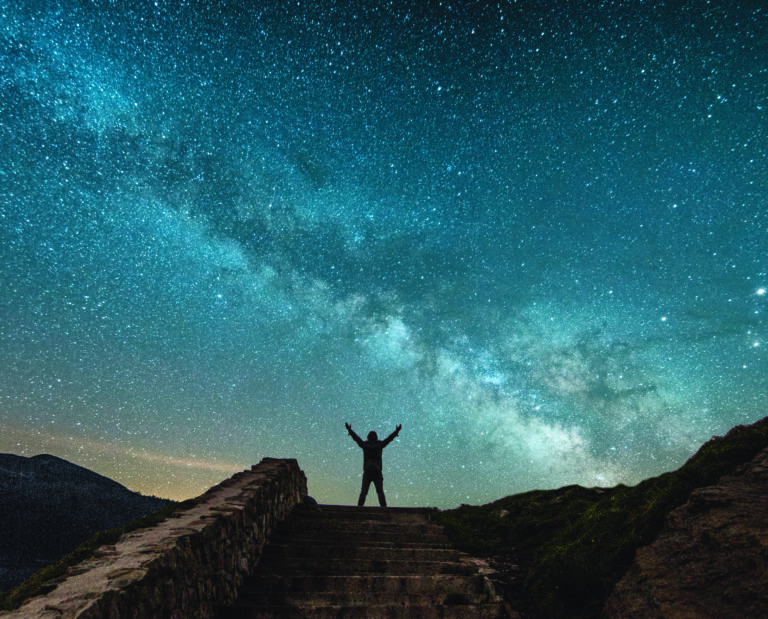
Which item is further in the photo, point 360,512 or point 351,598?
point 360,512

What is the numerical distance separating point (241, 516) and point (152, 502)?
882 inches

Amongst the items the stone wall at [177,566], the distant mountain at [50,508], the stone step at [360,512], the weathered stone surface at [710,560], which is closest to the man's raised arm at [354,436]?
the stone step at [360,512]

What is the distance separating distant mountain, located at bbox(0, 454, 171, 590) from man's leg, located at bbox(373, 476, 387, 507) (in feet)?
40.2

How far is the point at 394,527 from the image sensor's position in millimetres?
7211

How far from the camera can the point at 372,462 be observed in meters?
10.7

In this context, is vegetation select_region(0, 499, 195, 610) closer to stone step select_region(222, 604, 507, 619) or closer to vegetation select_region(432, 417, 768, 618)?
stone step select_region(222, 604, 507, 619)

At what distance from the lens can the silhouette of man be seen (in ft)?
34.4

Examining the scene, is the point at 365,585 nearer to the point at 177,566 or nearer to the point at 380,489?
the point at 177,566

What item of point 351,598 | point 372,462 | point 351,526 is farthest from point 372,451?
point 351,598

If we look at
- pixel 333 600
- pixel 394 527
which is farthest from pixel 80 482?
pixel 333 600

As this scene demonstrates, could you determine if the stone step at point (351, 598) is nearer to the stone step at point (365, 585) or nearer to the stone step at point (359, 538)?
the stone step at point (365, 585)

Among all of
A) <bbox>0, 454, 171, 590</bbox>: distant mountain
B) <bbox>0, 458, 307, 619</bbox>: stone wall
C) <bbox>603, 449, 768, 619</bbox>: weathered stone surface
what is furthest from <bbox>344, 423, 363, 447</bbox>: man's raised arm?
<bbox>0, 454, 171, 590</bbox>: distant mountain

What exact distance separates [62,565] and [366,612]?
2880 millimetres

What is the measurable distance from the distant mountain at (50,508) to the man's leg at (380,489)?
12262 mm
